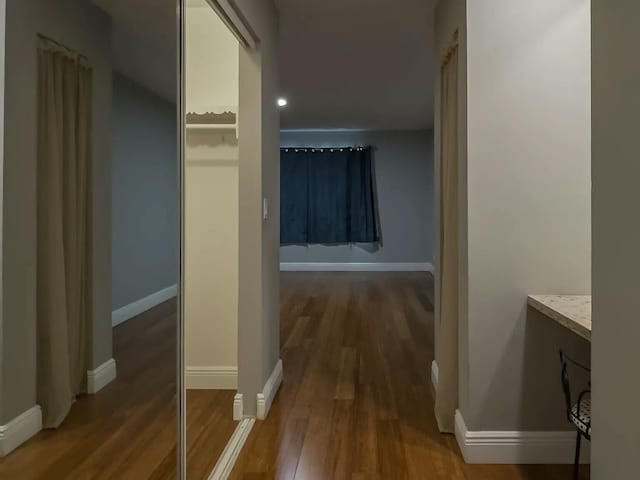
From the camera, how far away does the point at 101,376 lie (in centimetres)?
130

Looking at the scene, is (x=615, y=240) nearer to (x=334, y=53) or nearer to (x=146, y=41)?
(x=146, y=41)

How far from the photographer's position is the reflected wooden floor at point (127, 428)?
104 centimetres

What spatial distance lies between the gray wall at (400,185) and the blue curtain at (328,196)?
0.17 m

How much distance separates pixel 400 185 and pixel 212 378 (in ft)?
20.2

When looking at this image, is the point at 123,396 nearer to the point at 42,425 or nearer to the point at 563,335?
the point at 42,425

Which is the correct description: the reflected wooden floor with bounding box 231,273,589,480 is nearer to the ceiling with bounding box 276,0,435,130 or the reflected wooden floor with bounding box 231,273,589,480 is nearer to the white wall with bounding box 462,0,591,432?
the white wall with bounding box 462,0,591,432

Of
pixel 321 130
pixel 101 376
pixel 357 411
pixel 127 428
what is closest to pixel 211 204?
pixel 357 411

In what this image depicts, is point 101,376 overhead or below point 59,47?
below

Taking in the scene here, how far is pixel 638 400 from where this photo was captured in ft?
3.09

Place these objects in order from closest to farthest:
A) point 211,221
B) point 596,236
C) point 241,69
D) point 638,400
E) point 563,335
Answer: point 638,400 < point 596,236 < point 563,335 < point 241,69 < point 211,221

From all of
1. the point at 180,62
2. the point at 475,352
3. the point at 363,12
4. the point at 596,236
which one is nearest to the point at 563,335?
the point at 475,352

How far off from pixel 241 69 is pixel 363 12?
1.00 metres

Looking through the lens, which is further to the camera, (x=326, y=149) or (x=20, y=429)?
(x=326, y=149)

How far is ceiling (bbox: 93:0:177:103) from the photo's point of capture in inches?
53.5
